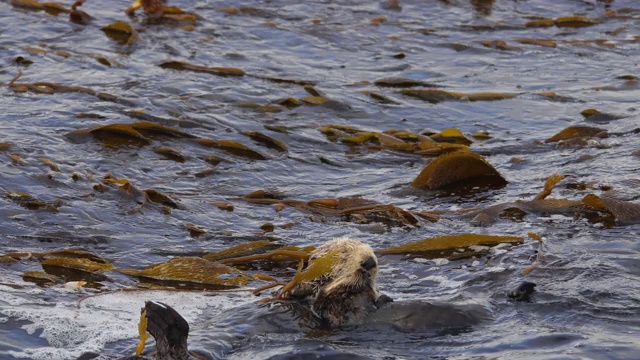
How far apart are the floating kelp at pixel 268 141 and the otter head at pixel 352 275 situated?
2398mm

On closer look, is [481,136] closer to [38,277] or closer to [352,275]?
[352,275]

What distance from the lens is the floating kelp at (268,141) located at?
6.04 metres

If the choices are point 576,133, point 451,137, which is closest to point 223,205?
point 451,137

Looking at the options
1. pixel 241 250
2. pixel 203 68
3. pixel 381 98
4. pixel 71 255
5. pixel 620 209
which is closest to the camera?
pixel 71 255

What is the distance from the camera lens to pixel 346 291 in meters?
3.61

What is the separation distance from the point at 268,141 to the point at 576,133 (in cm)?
186

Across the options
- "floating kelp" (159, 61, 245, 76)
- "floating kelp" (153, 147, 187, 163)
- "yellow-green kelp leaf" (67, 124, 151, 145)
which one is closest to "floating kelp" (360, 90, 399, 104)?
"floating kelp" (159, 61, 245, 76)

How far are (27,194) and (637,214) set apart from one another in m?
2.89

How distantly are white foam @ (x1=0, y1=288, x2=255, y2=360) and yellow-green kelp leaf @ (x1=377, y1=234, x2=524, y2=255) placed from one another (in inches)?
30.3

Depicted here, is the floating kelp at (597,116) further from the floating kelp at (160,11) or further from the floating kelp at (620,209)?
the floating kelp at (160,11)

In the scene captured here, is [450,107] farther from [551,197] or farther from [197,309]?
[197,309]

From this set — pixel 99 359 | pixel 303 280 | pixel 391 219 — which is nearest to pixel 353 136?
pixel 391 219

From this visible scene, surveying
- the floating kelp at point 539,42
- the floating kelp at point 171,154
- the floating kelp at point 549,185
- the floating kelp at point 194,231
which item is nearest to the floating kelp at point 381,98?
the floating kelp at point 171,154

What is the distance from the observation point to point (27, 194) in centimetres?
491
